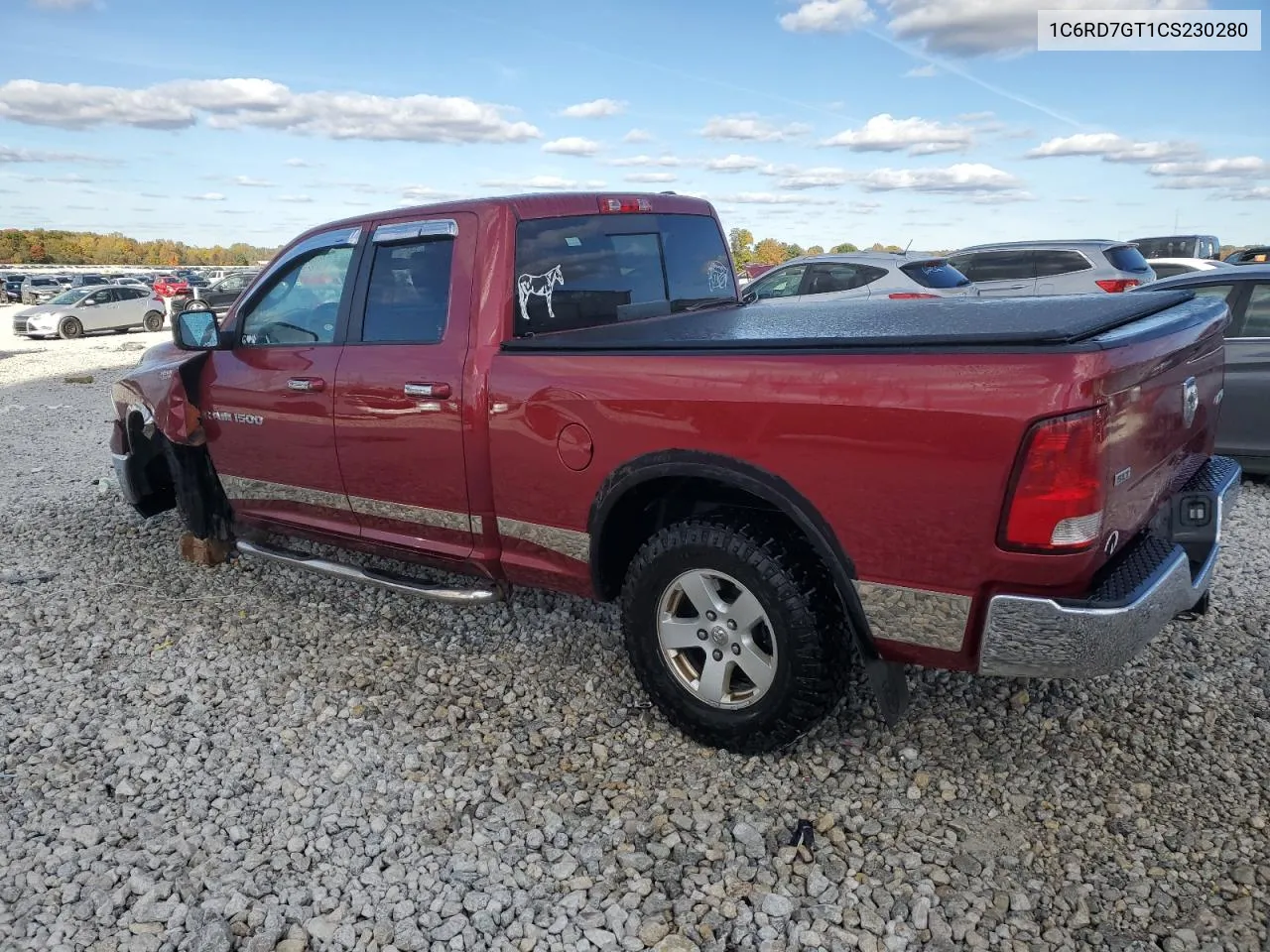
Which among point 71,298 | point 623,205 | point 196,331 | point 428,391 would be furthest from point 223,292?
point 428,391

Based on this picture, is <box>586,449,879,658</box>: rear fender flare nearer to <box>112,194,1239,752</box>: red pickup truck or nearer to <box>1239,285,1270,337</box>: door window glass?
<box>112,194,1239,752</box>: red pickup truck

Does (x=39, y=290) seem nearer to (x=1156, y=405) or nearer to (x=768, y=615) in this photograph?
(x=768, y=615)

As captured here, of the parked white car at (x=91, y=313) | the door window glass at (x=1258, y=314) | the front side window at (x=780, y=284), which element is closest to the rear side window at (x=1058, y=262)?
the front side window at (x=780, y=284)

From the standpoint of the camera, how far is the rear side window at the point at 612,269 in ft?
11.9

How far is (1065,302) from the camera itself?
314 cm

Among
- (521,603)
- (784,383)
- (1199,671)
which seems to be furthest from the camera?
(521,603)

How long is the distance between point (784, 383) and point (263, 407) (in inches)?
109

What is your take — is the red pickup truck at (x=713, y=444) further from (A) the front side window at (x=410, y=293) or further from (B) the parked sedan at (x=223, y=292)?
(B) the parked sedan at (x=223, y=292)

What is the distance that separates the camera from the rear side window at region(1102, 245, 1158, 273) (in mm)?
10875

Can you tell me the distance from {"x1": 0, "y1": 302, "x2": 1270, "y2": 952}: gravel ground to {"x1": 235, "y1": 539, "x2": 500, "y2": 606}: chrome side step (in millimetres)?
307

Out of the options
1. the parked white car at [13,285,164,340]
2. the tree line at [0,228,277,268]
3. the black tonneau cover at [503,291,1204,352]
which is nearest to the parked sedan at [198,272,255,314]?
the parked white car at [13,285,164,340]

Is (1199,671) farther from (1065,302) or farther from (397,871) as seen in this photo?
(397,871)

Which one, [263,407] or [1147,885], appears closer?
[1147,885]

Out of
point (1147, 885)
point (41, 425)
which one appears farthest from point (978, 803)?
point (41, 425)
